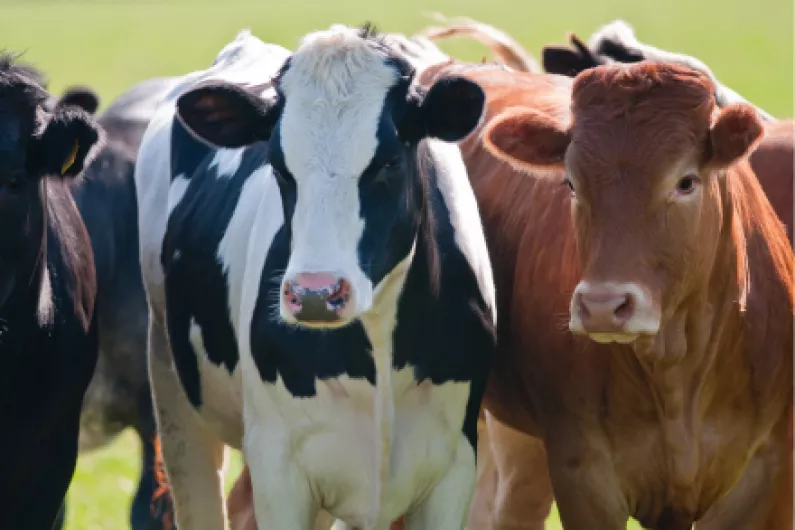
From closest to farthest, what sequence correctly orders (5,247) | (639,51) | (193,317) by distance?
(5,247)
(193,317)
(639,51)

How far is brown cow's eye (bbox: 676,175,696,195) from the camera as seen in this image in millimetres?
5543

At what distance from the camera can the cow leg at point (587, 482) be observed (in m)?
5.98

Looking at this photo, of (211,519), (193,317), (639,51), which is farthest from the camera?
(639,51)

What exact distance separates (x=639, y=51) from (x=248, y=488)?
106 inches

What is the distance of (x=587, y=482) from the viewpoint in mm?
5984

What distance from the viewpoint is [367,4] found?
47.4m

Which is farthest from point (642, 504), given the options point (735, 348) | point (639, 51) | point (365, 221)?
point (639, 51)

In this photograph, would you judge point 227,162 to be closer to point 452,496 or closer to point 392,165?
point 392,165

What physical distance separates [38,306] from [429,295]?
136 cm

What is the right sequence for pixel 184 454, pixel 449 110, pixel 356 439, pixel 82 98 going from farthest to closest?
pixel 184 454 < pixel 82 98 < pixel 356 439 < pixel 449 110

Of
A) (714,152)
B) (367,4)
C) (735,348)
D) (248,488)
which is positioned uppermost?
(714,152)

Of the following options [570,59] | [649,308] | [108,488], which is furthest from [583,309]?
[108,488]

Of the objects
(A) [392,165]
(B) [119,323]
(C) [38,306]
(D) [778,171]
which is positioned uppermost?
(A) [392,165]

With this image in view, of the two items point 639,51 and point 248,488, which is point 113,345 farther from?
point 639,51
